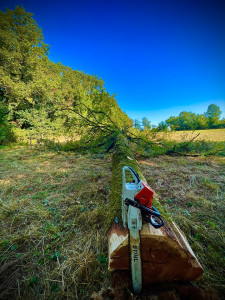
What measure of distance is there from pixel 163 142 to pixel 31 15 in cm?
1277

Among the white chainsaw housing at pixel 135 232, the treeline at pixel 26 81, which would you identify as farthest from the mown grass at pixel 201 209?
the treeline at pixel 26 81

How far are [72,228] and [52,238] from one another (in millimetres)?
293

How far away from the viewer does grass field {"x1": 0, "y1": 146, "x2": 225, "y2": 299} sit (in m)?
1.26

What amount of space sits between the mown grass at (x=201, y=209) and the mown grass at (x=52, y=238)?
1188mm

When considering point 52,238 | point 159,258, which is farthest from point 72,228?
point 159,258

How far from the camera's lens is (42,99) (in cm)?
984

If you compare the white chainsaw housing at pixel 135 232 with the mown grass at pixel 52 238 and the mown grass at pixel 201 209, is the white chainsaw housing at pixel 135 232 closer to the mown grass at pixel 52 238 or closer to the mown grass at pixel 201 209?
the mown grass at pixel 52 238

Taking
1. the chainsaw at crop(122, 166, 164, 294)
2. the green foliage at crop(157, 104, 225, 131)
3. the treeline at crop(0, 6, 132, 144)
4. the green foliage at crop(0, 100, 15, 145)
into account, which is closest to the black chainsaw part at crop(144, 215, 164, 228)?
the chainsaw at crop(122, 166, 164, 294)

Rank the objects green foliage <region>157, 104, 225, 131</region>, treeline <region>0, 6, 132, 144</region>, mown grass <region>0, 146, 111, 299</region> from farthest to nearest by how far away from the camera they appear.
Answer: treeline <region>0, 6, 132, 144</region> → green foliage <region>157, 104, 225, 131</region> → mown grass <region>0, 146, 111, 299</region>

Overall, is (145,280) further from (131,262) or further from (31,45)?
(31,45)

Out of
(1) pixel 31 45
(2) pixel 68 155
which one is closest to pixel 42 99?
(1) pixel 31 45

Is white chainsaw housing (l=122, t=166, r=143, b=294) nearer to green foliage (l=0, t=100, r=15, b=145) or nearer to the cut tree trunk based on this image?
the cut tree trunk

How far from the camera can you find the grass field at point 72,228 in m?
1.26

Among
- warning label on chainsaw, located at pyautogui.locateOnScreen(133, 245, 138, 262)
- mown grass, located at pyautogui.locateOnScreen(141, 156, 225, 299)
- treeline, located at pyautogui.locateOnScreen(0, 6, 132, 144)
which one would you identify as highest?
treeline, located at pyautogui.locateOnScreen(0, 6, 132, 144)
